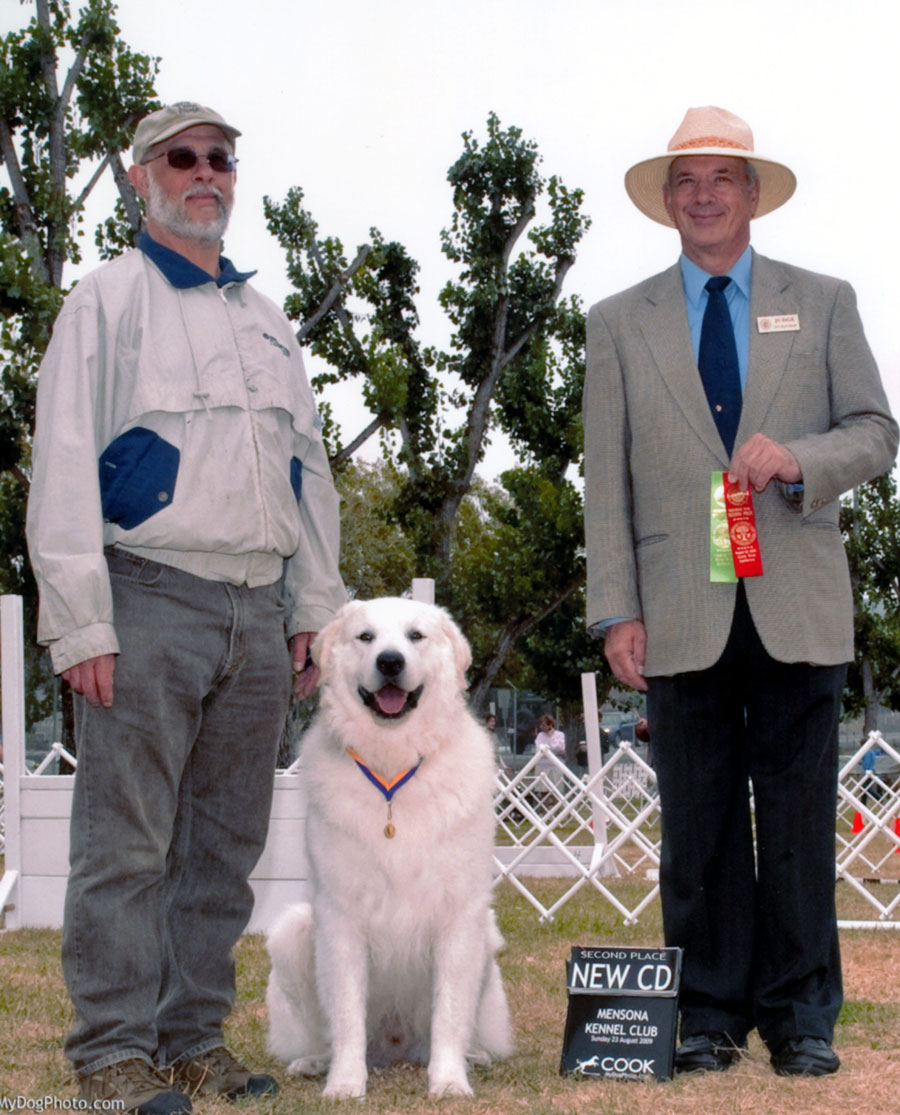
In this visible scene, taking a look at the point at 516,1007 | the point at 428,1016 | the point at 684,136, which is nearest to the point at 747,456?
the point at 684,136

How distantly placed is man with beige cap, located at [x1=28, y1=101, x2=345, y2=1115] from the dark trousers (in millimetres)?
1039

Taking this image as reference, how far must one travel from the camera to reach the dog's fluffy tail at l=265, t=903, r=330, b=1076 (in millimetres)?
3449

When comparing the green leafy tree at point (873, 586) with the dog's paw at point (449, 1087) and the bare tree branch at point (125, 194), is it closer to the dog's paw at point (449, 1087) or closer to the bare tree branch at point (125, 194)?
the bare tree branch at point (125, 194)

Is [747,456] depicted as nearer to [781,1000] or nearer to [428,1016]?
[781,1000]

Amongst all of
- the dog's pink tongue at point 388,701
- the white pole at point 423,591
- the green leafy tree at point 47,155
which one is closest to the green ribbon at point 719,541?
the dog's pink tongue at point 388,701

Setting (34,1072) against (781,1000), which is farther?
(34,1072)

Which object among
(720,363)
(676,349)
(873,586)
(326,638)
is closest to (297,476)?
(326,638)

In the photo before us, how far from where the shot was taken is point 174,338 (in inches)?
121

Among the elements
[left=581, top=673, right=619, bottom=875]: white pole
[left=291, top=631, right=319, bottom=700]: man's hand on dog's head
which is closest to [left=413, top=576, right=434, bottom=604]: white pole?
[left=291, top=631, right=319, bottom=700]: man's hand on dog's head

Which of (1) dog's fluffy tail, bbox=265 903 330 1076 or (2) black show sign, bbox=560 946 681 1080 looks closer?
(2) black show sign, bbox=560 946 681 1080

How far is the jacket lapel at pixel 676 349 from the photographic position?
3.28 meters

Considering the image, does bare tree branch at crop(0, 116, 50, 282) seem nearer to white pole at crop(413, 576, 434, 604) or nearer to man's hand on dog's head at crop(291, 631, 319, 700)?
white pole at crop(413, 576, 434, 604)

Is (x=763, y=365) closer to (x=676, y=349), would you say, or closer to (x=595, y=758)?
(x=676, y=349)

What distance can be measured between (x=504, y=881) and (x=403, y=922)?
6.36 metres
